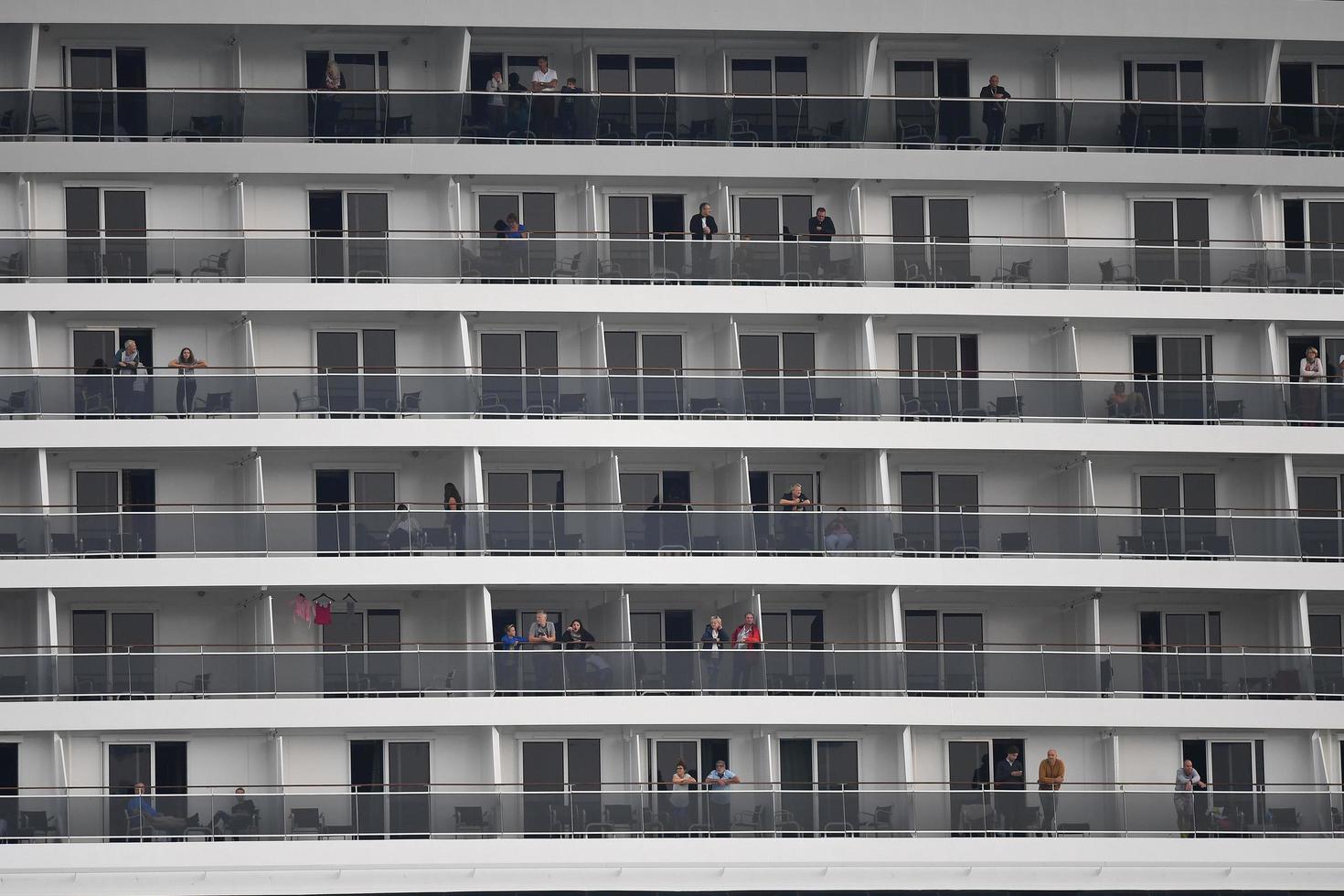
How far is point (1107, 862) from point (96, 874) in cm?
1710

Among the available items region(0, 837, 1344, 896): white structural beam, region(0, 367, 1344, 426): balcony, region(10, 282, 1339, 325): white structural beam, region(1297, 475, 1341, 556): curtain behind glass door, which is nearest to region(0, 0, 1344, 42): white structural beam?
region(10, 282, 1339, 325): white structural beam

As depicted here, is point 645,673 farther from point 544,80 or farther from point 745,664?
point 544,80

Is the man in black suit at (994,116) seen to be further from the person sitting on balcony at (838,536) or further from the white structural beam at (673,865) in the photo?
the white structural beam at (673,865)

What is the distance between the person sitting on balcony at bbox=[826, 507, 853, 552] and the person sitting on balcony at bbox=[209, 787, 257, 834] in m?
11.0

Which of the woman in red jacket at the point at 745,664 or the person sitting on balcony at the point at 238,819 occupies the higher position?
the woman in red jacket at the point at 745,664

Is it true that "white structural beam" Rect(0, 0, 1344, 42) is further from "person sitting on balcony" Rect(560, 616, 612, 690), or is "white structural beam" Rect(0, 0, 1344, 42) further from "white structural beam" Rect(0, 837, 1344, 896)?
"white structural beam" Rect(0, 837, 1344, 896)

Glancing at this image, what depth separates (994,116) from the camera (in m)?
47.5

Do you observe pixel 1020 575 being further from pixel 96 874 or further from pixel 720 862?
pixel 96 874

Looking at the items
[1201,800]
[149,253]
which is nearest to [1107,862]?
[1201,800]

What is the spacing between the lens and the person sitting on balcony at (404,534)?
44.5 m

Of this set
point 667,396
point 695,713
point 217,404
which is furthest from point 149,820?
point 667,396

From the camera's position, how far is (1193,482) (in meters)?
47.6

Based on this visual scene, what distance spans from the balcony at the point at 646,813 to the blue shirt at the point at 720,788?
1.4 inches

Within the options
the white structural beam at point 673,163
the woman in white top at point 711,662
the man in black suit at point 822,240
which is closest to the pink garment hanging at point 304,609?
the woman in white top at point 711,662
